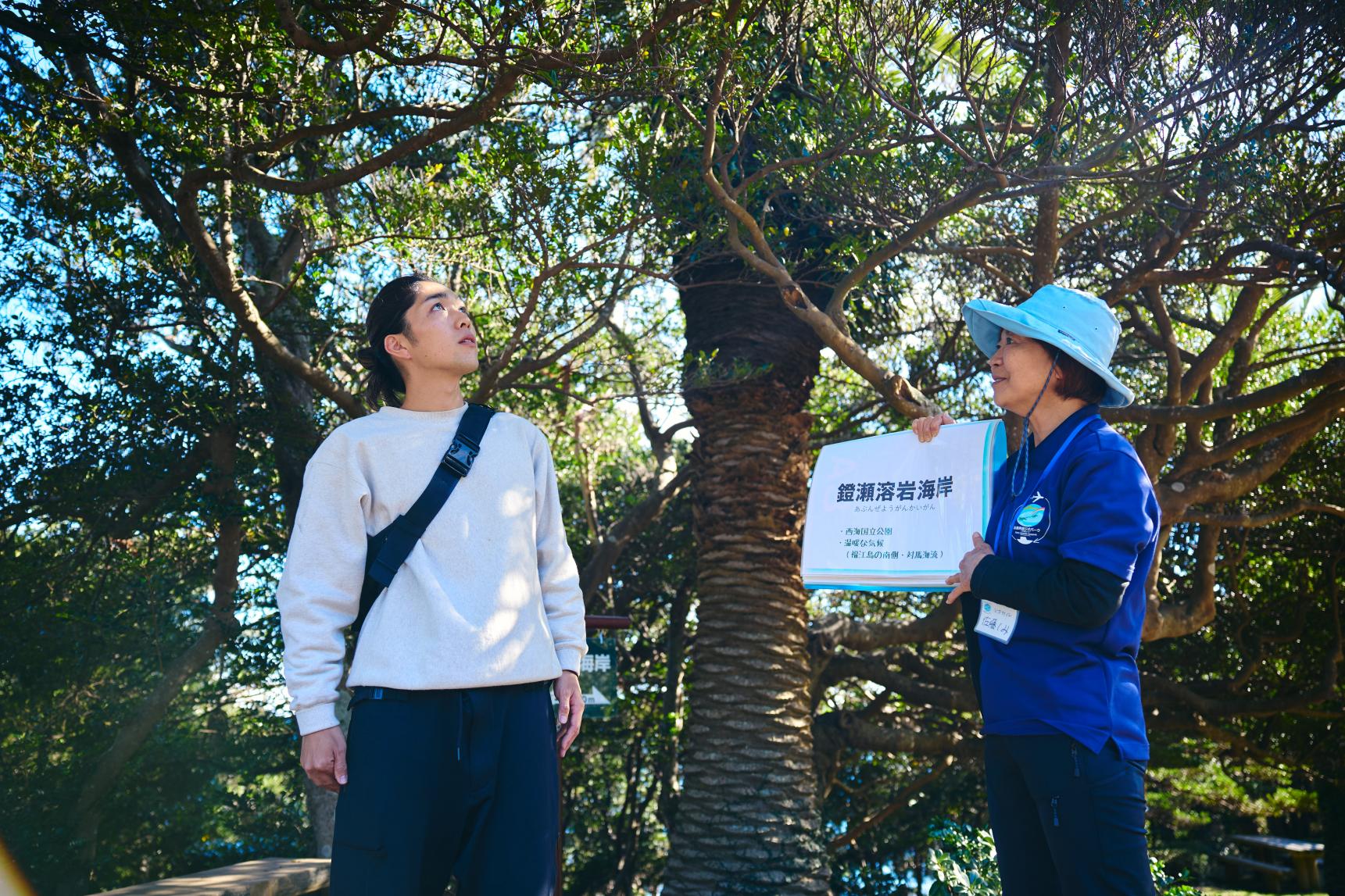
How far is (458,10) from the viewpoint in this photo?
5.94 m

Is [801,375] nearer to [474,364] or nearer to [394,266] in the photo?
[394,266]

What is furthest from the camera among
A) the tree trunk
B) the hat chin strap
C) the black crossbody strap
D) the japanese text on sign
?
the tree trunk

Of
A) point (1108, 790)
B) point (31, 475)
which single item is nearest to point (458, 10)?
point (31, 475)

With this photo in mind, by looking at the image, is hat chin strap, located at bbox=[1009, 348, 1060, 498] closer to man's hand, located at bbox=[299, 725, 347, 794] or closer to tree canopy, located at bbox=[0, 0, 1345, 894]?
man's hand, located at bbox=[299, 725, 347, 794]

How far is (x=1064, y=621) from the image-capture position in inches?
99.2

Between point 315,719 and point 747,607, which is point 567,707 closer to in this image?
point 315,719

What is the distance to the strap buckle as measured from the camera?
2.67 meters

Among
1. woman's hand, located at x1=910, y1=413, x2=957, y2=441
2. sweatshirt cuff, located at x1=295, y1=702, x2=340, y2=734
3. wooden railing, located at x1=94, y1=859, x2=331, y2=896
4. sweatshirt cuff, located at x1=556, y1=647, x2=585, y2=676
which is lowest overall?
wooden railing, located at x1=94, y1=859, x2=331, y2=896

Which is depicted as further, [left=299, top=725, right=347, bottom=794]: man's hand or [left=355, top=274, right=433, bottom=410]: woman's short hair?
[left=355, top=274, right=433, bottom=410]: woman's short hair

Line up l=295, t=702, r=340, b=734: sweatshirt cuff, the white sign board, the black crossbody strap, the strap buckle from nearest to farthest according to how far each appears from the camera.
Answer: l=295, t=702, r=340, b=734: sweatshirt cuff < the black crossbody strap < the strap buckle < the white sign board

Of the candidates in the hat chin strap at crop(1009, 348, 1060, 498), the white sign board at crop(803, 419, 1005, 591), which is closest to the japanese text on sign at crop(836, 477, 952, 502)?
the white sign board at crop(803, 419, 1005, 591)

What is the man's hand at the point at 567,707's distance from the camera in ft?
9.02

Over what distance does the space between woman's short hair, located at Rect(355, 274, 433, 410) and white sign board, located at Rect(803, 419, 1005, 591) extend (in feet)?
5.87

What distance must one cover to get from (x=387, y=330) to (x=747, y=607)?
4.33 m
